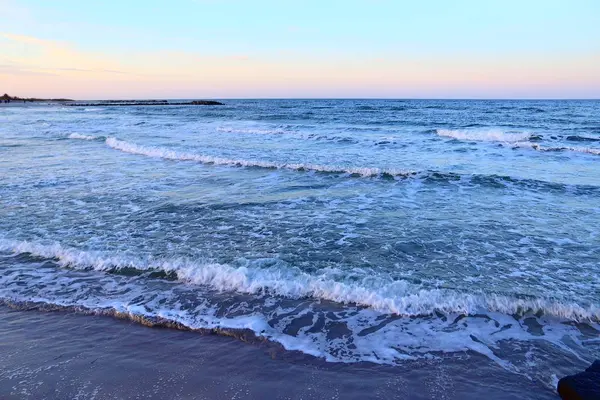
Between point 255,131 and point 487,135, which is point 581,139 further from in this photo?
point 255,131

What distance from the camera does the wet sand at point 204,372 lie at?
3820 millimetres

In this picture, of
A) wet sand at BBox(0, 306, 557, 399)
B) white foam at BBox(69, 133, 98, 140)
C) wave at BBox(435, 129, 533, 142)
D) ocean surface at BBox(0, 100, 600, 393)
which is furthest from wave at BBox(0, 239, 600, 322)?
wave at BBox(435, 129, 533, 142)

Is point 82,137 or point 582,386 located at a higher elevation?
point 82,137

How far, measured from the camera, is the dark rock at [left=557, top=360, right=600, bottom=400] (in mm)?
3447

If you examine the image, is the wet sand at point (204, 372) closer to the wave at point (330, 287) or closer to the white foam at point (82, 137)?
Result: the wave at point (330, 287)

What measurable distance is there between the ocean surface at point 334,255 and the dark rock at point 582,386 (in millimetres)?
280

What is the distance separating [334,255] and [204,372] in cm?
363

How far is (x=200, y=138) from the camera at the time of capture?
27234 millimetres

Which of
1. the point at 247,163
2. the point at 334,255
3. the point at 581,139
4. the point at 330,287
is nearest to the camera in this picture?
the point at 330,287

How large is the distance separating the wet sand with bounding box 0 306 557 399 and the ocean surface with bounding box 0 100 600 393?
0.78ft

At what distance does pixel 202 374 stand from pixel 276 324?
1.22m

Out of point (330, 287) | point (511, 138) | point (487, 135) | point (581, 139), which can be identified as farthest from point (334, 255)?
point (581, 139)

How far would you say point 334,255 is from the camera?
23.9ft

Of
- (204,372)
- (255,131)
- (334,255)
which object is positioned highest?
(255,131)
